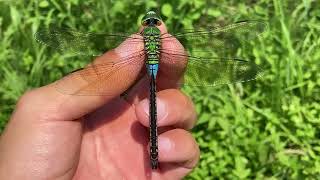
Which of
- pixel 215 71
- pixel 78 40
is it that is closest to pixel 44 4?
pixel 78 40

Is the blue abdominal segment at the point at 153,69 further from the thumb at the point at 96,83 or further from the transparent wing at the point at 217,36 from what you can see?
the transparent wing at the point at 217,36

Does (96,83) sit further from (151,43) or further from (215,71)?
(215,71)

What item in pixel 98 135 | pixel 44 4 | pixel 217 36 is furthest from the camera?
pixel 44 4

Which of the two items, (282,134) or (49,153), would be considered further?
(282,134)

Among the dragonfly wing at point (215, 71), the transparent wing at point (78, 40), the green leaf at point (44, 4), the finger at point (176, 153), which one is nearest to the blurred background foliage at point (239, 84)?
the green leaf at point (44, 4)

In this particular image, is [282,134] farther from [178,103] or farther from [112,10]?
[112,10]

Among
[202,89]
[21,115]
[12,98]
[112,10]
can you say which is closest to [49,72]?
[12,98]
